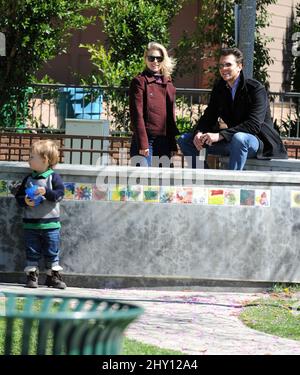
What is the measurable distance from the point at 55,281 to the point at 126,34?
8.11 metres

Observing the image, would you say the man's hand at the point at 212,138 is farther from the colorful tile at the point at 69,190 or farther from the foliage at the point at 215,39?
the foliage at the point at 215,39

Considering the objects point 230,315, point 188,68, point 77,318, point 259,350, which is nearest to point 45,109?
point 188,68

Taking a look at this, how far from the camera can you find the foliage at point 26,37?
45.3 feet

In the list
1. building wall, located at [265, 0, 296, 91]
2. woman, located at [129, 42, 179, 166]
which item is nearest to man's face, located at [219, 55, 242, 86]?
woman, located at [129, 42, 179, 166]

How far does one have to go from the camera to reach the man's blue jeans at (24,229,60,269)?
778 centimetres

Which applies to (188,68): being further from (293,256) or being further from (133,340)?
(133,340)

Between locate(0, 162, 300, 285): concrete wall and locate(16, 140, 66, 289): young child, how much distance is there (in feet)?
0.43

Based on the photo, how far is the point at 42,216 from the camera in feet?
25.6

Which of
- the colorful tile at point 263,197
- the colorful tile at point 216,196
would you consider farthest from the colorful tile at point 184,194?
the colorful tile at point 263,197

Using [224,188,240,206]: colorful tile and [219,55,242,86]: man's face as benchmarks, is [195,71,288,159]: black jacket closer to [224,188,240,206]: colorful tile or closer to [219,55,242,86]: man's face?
[219,55,242,86]: man's face

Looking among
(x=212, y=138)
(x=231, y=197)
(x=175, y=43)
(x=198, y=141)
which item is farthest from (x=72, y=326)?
(x=175, y=43)

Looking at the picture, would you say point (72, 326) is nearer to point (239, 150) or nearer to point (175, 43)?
point (239, 150)

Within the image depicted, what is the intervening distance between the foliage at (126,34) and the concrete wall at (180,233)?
7025 millimetres

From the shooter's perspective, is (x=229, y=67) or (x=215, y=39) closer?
(x=229, y=67)
